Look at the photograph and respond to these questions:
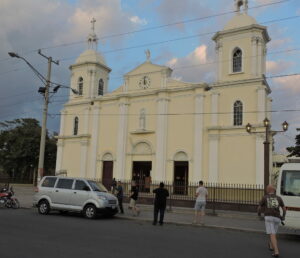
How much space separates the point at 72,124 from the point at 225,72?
1691 cm

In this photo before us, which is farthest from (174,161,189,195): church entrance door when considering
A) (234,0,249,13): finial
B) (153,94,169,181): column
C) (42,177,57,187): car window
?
(42,177,57,187): car window

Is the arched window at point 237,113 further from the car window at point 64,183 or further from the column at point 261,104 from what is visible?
the car window at point 64,183

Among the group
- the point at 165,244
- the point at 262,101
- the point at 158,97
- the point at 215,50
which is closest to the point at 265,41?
the point at 215,50

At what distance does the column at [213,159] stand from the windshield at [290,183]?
1582cm

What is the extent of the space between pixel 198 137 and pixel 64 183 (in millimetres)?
15174

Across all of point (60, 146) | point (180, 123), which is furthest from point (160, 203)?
point (60, 146)

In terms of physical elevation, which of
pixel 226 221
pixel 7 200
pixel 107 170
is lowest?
pixel 226 221

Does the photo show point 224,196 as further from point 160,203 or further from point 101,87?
point 101,87

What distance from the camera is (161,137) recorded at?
31.2 meters

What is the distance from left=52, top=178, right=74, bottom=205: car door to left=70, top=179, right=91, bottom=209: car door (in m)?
0.23

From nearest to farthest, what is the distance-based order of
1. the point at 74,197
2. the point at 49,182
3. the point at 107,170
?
1. the point at 74,197
2. the point at 49,182
3. the point at 107,170

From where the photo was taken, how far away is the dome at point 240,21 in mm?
29531

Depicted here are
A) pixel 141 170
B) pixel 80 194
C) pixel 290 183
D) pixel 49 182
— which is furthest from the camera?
pixel 141 170

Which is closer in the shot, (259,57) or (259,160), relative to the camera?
(259,160)
